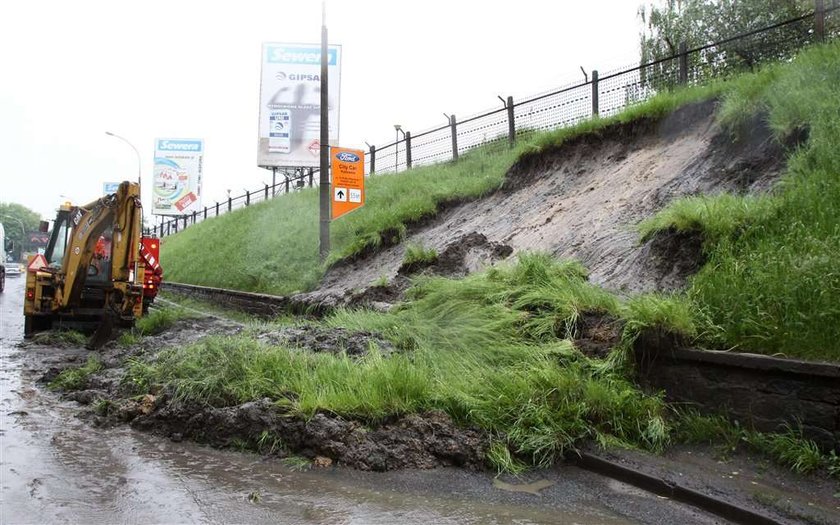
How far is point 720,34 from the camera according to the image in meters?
20.7

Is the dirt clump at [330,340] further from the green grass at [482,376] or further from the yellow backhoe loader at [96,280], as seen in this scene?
the yellow backhoe loader at [96,280]

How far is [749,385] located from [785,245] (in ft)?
5.02

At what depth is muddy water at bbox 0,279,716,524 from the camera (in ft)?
12.6

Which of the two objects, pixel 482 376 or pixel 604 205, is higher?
pixel 604 205

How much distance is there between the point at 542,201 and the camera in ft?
39.8

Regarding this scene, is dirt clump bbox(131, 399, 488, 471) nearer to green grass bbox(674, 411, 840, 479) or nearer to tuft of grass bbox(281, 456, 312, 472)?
tuft of grass bbox(281, 456, 312, 472)

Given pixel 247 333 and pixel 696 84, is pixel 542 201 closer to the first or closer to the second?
pixel 696 84

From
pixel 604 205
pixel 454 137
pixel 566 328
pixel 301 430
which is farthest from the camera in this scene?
pixel 454 137

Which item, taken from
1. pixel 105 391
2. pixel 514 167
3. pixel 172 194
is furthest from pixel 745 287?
pixel 172 194

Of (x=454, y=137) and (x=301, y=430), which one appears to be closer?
(x=301, y=430)

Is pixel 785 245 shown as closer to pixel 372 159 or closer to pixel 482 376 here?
pixel 482 376

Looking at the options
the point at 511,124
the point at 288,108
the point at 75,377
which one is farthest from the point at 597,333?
the point at 288,108

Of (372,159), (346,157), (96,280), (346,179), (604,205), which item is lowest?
(96,280)

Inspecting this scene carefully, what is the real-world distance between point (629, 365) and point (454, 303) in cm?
253
